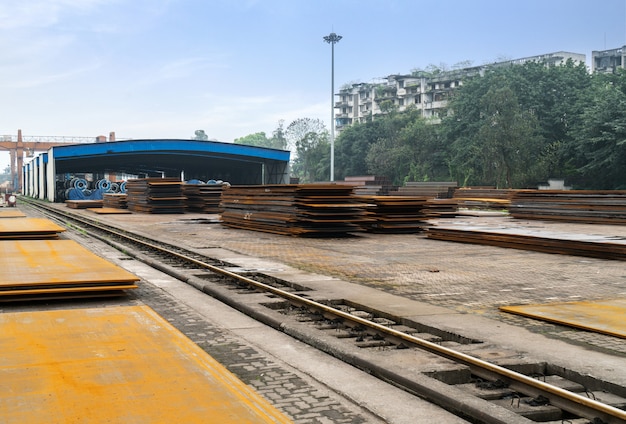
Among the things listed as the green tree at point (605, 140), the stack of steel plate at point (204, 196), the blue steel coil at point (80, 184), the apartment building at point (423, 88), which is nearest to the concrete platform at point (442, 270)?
the stack of steel plate at point (204, 196)

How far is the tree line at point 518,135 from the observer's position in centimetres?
5272

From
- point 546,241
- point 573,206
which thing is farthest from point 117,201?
point 546,241

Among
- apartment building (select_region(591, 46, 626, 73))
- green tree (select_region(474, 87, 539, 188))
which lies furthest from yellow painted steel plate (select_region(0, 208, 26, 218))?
apartment building (select_region(591, 46, 626, 73))

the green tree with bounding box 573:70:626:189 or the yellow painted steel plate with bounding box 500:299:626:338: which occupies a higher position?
the green tree with bounding box 573:70:626:189

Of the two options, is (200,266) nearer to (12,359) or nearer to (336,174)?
(12,359)

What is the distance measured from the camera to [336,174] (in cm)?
9494

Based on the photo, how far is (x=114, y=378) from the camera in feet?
17.7

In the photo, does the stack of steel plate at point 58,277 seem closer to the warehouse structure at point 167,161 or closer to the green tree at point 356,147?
the warehouse structure at point 167,161

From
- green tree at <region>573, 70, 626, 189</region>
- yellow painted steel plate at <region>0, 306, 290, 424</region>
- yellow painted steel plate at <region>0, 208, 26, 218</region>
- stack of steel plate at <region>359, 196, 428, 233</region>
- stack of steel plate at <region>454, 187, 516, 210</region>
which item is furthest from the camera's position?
green tree at <region>573, 70, 626, 189</region>

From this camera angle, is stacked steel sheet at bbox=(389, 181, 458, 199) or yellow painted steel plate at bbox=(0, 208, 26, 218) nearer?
yellow painted steel plate at bbox=(0, 208, 26, 218)

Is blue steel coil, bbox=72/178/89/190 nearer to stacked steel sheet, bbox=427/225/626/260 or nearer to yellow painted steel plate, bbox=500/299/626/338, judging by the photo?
stacked steel sheet, bbox=427/225/626/260

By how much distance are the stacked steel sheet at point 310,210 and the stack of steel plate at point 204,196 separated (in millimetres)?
14728

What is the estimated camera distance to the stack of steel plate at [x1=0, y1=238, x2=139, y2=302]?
8.89m

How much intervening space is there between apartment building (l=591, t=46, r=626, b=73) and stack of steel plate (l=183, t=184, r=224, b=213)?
3664 inches
